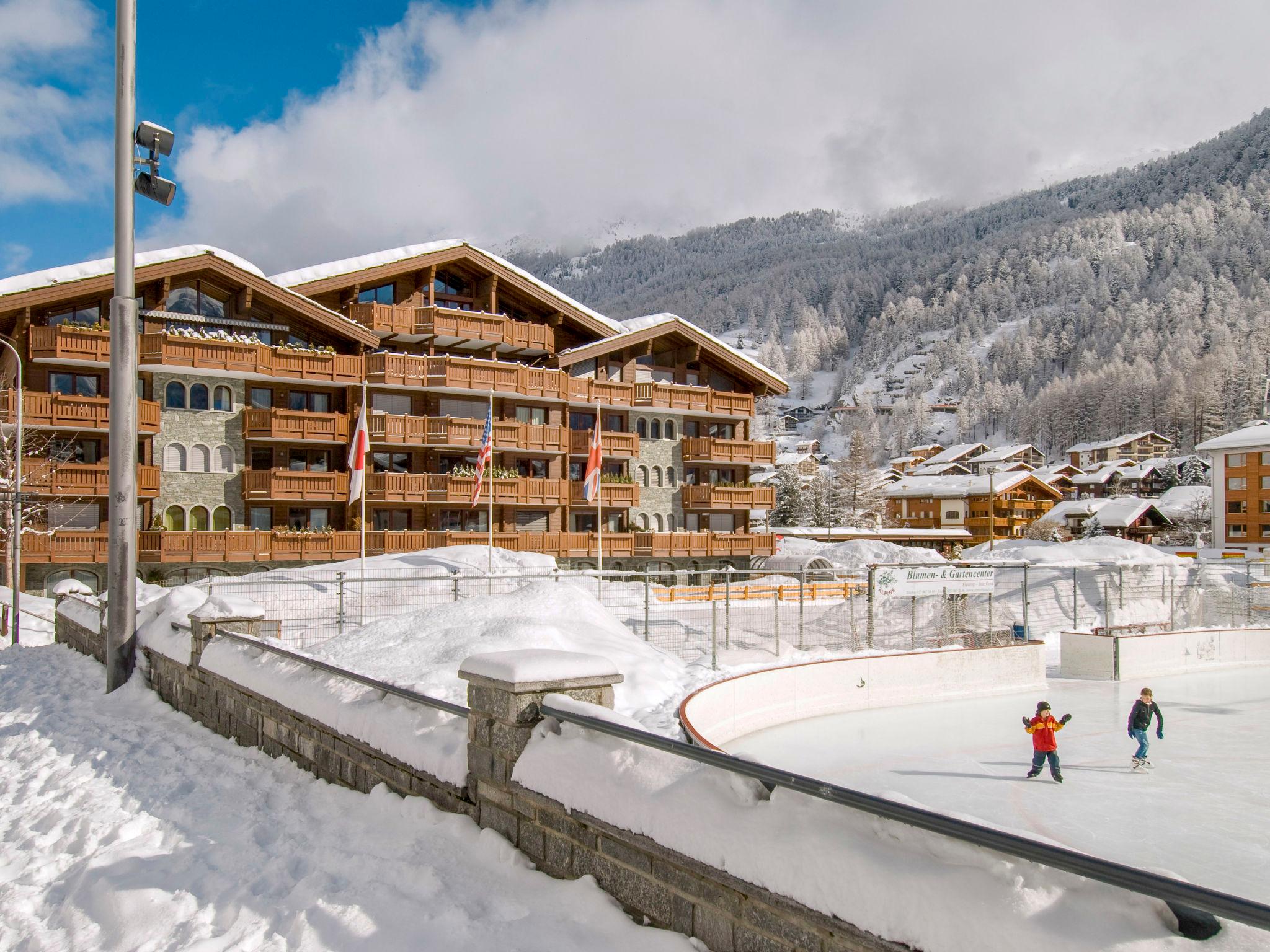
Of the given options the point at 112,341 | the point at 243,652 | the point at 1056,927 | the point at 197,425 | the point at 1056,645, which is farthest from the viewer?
the point at 197,425

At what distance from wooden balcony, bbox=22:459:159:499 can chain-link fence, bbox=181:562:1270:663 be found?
9.27 meters

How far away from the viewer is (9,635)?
24.4 metres

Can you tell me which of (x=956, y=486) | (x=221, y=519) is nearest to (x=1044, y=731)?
(x=221, y=519)

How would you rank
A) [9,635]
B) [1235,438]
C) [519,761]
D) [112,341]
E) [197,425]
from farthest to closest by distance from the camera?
[1235,438], [197,425], [9,635], [112,341], [519,761]

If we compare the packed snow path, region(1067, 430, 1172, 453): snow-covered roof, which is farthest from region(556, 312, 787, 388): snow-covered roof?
region(1067, 430, 1172, 453): snow-covered roof

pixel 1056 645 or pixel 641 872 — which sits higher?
pixel 641 872

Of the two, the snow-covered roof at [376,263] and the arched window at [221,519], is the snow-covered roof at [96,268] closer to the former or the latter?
the snow-covered roof at [376,263]

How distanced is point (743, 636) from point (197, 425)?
21.5 metres

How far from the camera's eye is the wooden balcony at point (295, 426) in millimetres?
33969

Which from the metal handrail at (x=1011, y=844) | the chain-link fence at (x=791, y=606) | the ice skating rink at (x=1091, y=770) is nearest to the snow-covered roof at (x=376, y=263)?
the chain-link fence at (x=791, y=606)

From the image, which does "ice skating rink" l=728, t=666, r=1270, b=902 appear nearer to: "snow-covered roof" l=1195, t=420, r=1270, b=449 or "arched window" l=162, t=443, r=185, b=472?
"arched window" l=162, t=443, r=185, b=472

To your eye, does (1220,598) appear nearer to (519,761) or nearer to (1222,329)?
(519,761)

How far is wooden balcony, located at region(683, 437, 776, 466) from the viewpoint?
43.0 m

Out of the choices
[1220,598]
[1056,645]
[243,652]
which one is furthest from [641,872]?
[1220,598]
